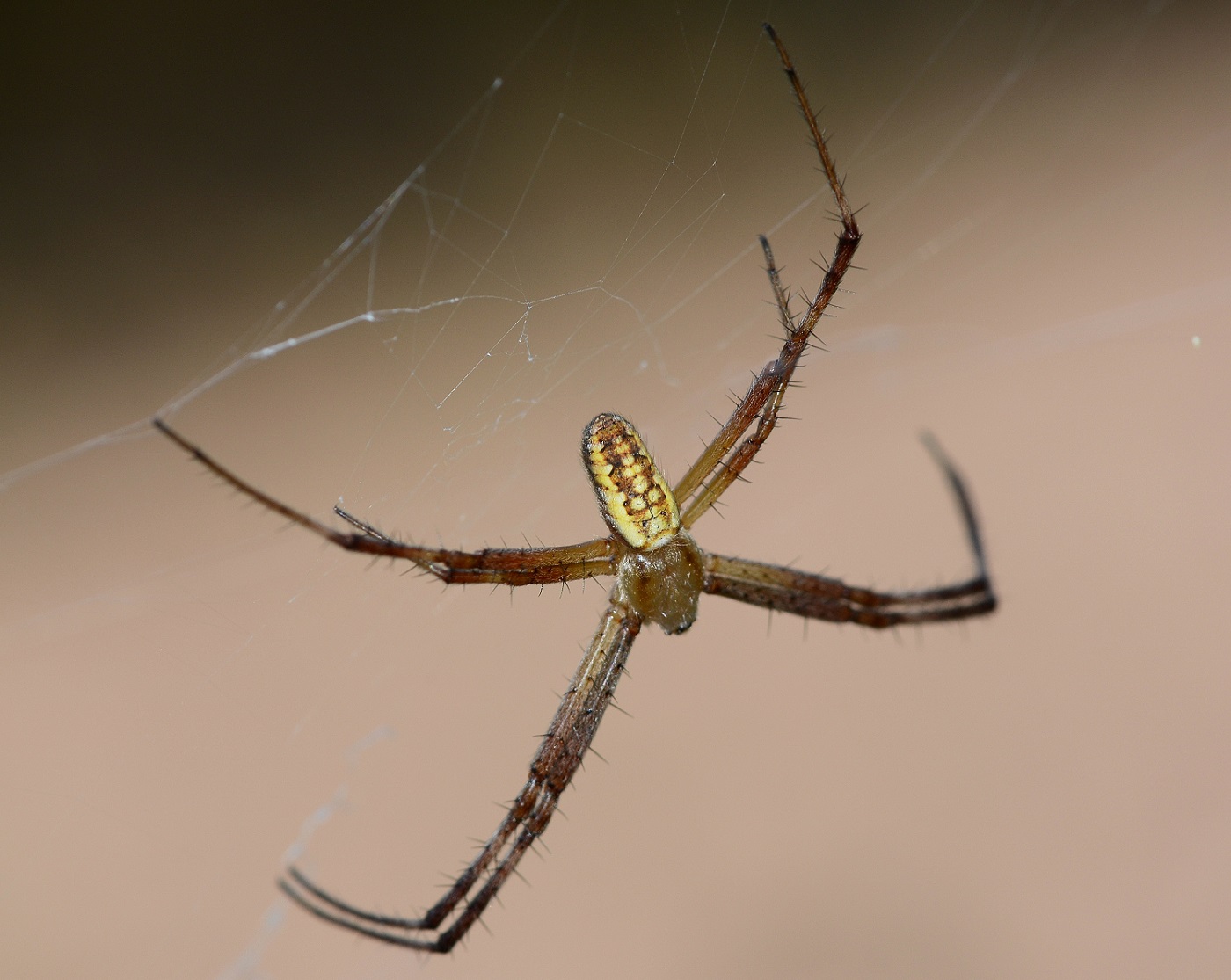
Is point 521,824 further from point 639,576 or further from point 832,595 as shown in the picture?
point 832,595

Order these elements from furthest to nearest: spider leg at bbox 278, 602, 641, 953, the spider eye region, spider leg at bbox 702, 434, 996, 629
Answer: spider leg at bbox 702, 434, 996, 629 → spider leg at bbox 278, 602, 641, 953 → the spider eye region

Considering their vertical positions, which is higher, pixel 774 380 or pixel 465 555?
pixel 774 380

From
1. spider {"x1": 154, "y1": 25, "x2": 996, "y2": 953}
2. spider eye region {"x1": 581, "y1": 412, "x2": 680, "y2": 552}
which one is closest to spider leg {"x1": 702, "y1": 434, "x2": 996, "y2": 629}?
spider {"x1": 154, "y1": 25, "x2": 996, "y2": 953}

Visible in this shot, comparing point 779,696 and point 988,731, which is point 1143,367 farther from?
point 779,696

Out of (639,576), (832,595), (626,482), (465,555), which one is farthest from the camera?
(832,595)

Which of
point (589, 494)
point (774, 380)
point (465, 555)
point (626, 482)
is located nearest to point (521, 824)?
point (465, 555)

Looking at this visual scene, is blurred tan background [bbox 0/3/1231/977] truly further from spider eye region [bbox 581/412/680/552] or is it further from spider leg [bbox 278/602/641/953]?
spider leg [bbox 278/602/641/953]

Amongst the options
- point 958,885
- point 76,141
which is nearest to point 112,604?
point 76,141

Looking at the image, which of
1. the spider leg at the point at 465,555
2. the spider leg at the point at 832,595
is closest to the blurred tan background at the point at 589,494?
the spider leg at the point at 465,555
